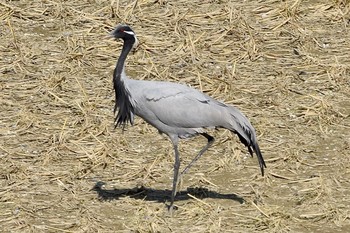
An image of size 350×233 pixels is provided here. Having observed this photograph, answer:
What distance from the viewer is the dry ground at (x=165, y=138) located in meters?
8.31

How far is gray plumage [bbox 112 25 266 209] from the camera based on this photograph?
27.4ft

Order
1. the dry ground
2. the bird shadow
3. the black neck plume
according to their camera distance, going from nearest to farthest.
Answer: the dry ground → the black neck plume → the bird shadow

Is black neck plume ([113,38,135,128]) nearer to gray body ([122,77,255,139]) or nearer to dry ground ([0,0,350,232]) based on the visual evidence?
gray body ([122,77,255,139])

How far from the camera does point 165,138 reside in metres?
9.88

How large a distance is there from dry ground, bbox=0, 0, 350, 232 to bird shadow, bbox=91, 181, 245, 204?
2 centimetres

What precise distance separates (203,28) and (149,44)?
32.3 inches

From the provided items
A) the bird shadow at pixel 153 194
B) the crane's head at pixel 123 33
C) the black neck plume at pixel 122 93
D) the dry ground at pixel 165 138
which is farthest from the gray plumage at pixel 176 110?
the dry ground at pixel 165 138

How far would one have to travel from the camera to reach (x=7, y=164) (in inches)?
361

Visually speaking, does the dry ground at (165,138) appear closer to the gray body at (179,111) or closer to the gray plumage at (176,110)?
the gray plumage at (176,110)

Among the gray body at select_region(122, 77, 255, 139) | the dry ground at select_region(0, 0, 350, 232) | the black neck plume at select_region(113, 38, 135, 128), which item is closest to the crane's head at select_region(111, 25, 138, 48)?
the black neck plume at select_region(113, 38, 135, 128)

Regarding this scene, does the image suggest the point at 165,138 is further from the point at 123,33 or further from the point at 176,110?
the point at 123,33

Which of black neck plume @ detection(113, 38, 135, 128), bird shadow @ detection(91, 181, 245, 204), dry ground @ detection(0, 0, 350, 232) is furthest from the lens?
bird shadow @ detection(91, 181, 245, 204)

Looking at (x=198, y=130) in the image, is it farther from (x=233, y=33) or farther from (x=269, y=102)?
(x=233, y=33)

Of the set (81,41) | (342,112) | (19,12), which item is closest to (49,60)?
(81,41)
